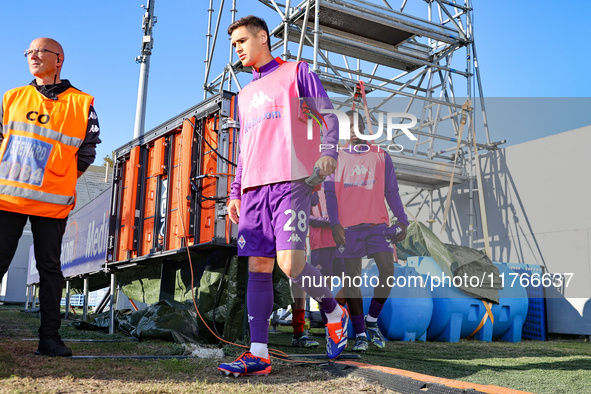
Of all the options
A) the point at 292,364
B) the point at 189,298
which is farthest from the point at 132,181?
the point at 292,364

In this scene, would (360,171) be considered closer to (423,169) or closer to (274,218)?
(274,218)

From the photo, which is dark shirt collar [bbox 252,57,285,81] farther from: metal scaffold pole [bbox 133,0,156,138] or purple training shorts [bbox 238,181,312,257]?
metal scaffold pole [bbox 133,0,156,138]

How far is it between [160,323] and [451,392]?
9.05 ft

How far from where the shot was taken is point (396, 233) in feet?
14.9

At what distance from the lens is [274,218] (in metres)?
2.76

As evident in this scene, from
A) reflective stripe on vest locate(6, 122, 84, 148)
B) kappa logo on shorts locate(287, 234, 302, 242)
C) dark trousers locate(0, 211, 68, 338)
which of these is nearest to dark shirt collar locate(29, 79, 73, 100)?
reflective stripe on vest locate(6, 122, 84, 148)

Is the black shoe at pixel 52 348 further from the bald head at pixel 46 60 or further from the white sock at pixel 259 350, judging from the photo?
the bald head at pixel 46 60

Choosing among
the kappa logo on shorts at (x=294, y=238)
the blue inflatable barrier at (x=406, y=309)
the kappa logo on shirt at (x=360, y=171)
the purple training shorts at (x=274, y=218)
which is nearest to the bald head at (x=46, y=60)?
the purple training shorts at (x=274, y=218)

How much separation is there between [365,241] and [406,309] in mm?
900

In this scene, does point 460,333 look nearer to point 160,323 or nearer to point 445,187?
point 160,323

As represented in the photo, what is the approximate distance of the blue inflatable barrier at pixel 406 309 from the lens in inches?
197

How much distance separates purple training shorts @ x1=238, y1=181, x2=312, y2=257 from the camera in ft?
8.82

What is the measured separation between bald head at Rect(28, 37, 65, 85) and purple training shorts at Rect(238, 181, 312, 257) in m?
1.51

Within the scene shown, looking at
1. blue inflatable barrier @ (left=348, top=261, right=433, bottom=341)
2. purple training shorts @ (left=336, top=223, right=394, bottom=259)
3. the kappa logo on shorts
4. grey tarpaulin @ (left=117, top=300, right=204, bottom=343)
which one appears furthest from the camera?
blue inflatable barrier @ (left=348, top=261, right=433, bottom=341)
